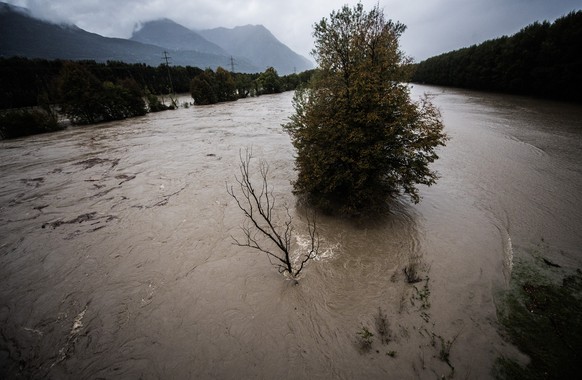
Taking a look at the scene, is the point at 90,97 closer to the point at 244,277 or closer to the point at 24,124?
the point at 24,124

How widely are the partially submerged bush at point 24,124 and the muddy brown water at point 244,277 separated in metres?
18.0

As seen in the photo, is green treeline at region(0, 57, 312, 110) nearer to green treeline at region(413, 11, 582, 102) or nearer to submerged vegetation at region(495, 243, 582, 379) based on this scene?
submerged vegetation at region(495, 243, 582, 379)

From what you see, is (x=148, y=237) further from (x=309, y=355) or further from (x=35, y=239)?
(x=309, y=355)

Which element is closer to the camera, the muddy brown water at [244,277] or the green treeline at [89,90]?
the muddy brown water at [244,277]

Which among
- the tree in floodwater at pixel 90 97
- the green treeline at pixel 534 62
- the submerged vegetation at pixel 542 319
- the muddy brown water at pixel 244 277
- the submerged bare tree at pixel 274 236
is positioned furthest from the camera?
the tree in floodwater at pixel 90 97

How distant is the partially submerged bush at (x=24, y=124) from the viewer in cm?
2436

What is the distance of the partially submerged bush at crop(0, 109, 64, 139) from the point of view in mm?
24359

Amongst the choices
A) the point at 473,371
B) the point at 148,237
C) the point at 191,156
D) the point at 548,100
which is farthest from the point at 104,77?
the point at 548,100

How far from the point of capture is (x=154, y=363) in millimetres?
5000

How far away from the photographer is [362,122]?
8.49 metres

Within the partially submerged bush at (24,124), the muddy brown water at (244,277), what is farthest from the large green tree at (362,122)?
the partially submerged bush at (24,124)

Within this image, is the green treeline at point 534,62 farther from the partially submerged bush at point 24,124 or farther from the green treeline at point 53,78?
the partially submerged bush at point 24,124

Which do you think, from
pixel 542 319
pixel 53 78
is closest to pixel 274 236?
pixel 542 319

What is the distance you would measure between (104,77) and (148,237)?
6697 centimetres
